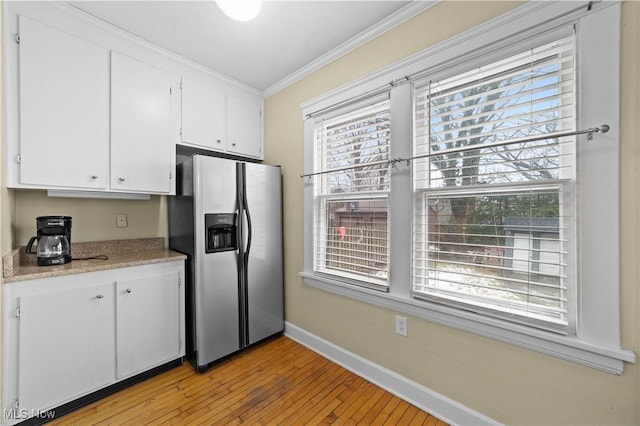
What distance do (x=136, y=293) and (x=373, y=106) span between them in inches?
89.5

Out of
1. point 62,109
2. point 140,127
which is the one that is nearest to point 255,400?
point 140,127

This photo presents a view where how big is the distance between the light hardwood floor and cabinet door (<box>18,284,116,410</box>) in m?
0.18

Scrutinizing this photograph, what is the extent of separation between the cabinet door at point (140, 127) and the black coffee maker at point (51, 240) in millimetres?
415

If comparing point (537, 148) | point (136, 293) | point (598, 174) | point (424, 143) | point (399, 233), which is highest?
point (424, 143)

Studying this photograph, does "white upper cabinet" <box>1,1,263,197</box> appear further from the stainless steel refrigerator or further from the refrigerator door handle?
the refrigerator door handle

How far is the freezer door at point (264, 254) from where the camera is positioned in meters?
2.40

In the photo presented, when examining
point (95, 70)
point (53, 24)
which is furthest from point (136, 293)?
point (53, 24)

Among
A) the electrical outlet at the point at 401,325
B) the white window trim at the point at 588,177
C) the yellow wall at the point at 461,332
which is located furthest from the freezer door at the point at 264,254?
the white window trim at the point at 588,177

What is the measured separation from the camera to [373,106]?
6.73 feet

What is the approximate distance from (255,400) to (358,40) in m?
2.73

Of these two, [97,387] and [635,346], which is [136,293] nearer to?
[97,387]

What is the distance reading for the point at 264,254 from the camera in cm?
251

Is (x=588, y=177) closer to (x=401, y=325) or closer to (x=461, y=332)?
(x=461, y=332)

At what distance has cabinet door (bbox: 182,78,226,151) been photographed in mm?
2381
